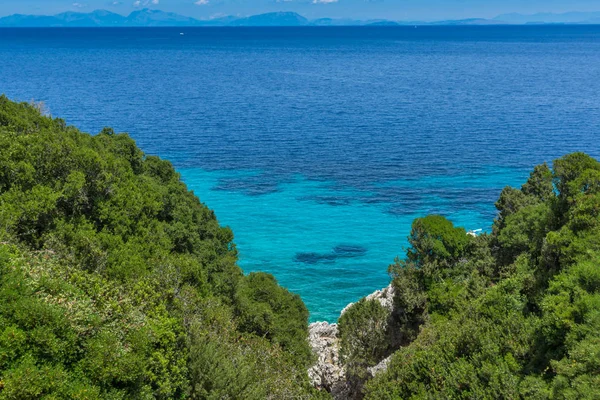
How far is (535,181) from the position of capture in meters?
31.7

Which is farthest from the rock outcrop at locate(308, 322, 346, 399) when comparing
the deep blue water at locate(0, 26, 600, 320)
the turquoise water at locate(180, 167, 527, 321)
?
the deep blue water at locate(0, 26, 600, 320)

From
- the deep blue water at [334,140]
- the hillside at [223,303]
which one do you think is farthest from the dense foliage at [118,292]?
the deep blue water at [334,140]

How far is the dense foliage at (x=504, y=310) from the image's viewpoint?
46.3ft

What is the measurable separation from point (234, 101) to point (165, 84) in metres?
29.4

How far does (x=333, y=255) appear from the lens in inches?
1652

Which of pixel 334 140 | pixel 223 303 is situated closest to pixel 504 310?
pixel 223 303

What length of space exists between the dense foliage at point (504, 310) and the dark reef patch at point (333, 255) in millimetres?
14318

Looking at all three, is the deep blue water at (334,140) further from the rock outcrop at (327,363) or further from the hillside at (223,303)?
the hillside at (223,303)

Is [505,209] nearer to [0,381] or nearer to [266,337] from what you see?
[266,337]

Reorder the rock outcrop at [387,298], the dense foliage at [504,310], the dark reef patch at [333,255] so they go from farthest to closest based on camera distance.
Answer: the dark reef patch at [333,255], the rock outcrop at [387,298], the dense foliage at [504,310]

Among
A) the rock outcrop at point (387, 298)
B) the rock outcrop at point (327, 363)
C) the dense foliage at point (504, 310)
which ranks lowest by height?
the rock outcrop at point (327, 363)

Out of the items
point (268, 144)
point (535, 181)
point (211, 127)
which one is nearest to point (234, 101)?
point (211, 127)

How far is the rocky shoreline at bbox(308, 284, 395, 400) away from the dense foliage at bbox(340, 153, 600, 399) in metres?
1.38

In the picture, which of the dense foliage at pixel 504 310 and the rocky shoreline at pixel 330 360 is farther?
the rocky shoreline at pixel 330 360
